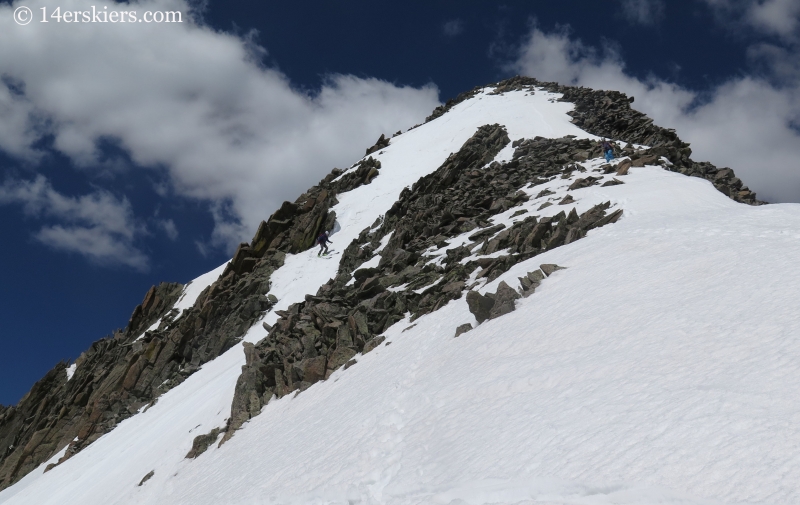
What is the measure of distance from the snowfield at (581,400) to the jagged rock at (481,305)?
1.63 ft

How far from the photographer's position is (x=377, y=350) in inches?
582

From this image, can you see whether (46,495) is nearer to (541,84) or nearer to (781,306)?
(781,306)

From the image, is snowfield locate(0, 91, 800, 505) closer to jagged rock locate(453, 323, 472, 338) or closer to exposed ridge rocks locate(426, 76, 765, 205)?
jagged rock locate(453, 323, 472, 338)

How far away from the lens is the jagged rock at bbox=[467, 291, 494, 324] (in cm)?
1202

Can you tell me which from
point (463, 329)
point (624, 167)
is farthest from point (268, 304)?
Answer: point (624, 167)

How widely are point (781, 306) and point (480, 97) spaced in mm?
67462

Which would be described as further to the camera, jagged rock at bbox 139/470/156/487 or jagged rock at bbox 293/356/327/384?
jagged rock at bbox 293/356/327/384

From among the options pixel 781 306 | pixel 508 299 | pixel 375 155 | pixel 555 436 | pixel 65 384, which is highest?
pixel 375 155

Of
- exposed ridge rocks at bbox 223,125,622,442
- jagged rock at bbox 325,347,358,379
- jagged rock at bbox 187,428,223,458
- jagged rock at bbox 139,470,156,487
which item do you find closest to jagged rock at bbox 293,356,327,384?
exposed ridge rocks at bbox 223,125,622,442

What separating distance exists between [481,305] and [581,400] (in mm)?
5759

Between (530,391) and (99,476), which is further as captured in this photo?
(99,476)

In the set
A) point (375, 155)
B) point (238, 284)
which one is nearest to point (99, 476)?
point (238, 284)

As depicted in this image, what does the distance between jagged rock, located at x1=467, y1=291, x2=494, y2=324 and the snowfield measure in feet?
1.63

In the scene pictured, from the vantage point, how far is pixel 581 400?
6.34 meters
